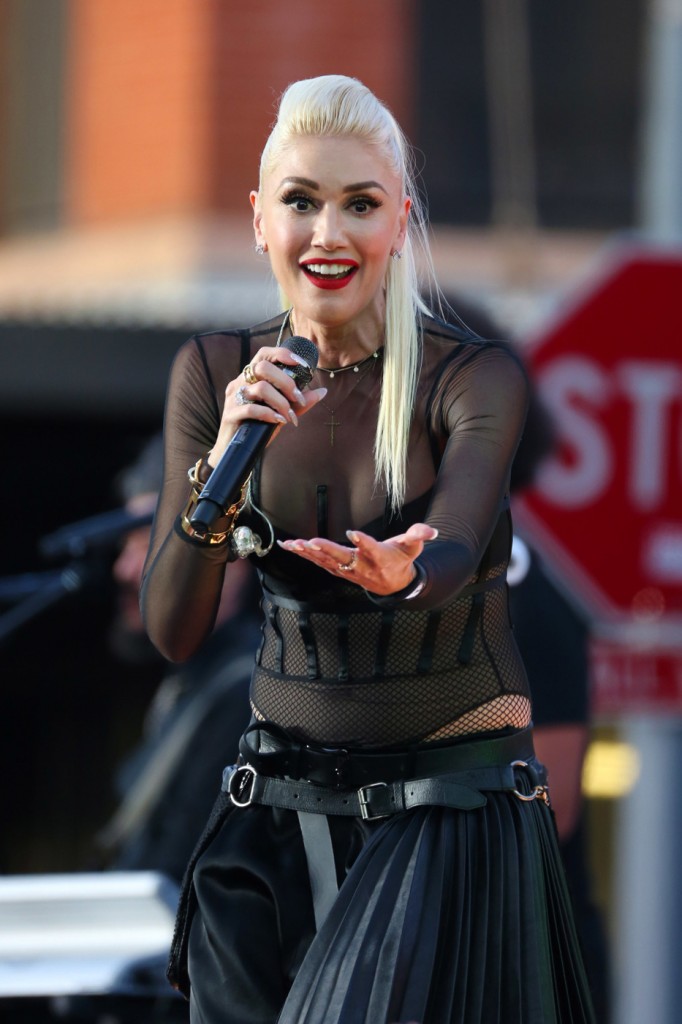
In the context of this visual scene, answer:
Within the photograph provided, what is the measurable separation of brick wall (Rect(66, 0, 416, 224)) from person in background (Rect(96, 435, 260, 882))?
4.07 meters

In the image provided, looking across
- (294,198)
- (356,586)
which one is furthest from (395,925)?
(294,198)

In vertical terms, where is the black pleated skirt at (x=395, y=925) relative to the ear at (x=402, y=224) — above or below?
below

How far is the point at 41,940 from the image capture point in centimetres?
399

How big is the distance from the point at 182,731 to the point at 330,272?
2482 mm

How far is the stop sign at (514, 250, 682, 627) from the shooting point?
14.3 feet

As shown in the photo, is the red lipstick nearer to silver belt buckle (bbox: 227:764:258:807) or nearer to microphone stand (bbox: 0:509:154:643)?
silver belt buckle (bbox: 227:764:258:807)

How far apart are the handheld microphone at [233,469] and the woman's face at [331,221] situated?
0.64 feet

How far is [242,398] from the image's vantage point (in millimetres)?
2152

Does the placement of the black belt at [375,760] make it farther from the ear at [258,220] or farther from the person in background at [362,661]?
the ear at [258,220]

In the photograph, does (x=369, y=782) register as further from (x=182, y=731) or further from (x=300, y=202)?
(x=182, y=731)

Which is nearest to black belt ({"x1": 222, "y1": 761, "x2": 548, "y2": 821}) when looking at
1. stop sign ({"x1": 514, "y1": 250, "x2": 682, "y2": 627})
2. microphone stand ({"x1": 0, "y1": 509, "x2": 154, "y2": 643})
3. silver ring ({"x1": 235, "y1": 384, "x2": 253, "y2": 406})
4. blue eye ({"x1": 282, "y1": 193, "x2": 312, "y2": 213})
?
silver ring ({"x1": 235, "y1": 384, "x2": 253, "y2": 406})

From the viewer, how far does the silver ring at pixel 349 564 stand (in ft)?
6.41

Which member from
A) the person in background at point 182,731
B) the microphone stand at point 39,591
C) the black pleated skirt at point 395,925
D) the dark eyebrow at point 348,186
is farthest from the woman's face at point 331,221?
the microphone stand at point 39,591

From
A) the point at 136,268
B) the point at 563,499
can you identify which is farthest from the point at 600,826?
the point at 563,499
